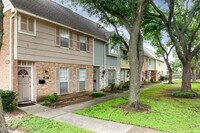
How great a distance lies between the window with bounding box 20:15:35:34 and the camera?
982 centimetres

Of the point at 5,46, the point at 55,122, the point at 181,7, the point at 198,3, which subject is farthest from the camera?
the point at 181,7

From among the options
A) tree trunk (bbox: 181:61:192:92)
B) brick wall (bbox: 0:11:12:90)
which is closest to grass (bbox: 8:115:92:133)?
brick wall (bbox: 0:11:12:90)

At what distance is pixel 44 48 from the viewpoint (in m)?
11.1

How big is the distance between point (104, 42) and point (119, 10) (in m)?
8.35

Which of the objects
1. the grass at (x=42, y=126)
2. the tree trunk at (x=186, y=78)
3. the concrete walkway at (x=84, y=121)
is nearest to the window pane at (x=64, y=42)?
the concrete walkway at (x=84, y=121)

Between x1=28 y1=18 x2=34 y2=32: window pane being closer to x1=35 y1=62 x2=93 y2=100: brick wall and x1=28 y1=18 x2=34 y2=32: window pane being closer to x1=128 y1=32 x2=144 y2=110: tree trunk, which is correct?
x1=35 y1=62 x2=93 y2=100: brick wall

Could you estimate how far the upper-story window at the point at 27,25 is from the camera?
9820 millimetres

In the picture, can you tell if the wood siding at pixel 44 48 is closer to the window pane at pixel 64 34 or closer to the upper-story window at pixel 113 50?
the window pane at pixel 64 34

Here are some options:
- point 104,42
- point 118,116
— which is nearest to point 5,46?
point 118,116

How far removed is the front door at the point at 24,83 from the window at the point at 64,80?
2570mm

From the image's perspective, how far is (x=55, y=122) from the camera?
691cm

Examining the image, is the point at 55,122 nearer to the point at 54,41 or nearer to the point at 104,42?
the point at 54,41

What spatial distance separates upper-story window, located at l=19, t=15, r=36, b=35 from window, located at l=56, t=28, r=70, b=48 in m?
2.10

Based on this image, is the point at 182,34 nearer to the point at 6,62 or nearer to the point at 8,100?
the point at 6,62
